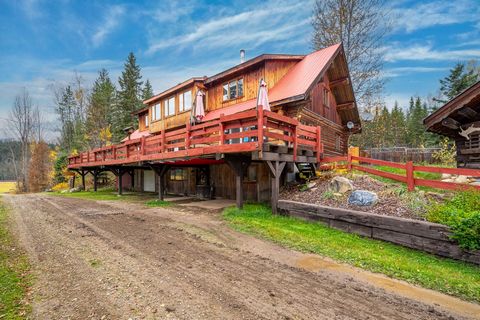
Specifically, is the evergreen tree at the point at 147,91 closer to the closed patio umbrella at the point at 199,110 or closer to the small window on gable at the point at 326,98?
the closed patio umbrella at the point at 199,110

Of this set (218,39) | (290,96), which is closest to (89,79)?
(218,39)

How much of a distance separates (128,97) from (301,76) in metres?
33.4

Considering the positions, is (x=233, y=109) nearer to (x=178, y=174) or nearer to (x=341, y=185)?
(x=178, y=174)

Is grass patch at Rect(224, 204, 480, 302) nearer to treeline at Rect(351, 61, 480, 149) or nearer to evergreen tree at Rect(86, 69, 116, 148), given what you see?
treeline at Rect(351, 61, 480, 149)

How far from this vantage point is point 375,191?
25.2 feet

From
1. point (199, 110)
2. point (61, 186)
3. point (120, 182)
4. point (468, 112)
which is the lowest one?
point (61, 186)

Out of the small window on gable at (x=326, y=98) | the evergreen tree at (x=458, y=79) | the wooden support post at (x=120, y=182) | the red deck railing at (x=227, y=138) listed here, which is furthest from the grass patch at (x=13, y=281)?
the evergreen tree at (x=458, y=79)

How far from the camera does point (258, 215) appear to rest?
8.42m

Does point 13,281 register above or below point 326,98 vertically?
below

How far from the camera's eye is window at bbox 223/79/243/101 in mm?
14540

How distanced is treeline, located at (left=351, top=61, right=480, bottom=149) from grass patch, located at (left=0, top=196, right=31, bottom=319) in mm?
24666

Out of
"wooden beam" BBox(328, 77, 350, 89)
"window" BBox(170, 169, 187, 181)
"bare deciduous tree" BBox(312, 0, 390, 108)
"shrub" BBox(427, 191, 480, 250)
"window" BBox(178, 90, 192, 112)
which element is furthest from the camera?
"bare deciduous tree" BBox(312, 0, 390, 108)

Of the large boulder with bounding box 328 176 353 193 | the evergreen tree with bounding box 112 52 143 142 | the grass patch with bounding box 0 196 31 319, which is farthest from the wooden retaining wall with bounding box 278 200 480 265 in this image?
the evergreen tree with bounding box 112 52 143 142

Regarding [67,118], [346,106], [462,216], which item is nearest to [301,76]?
[346,106]
